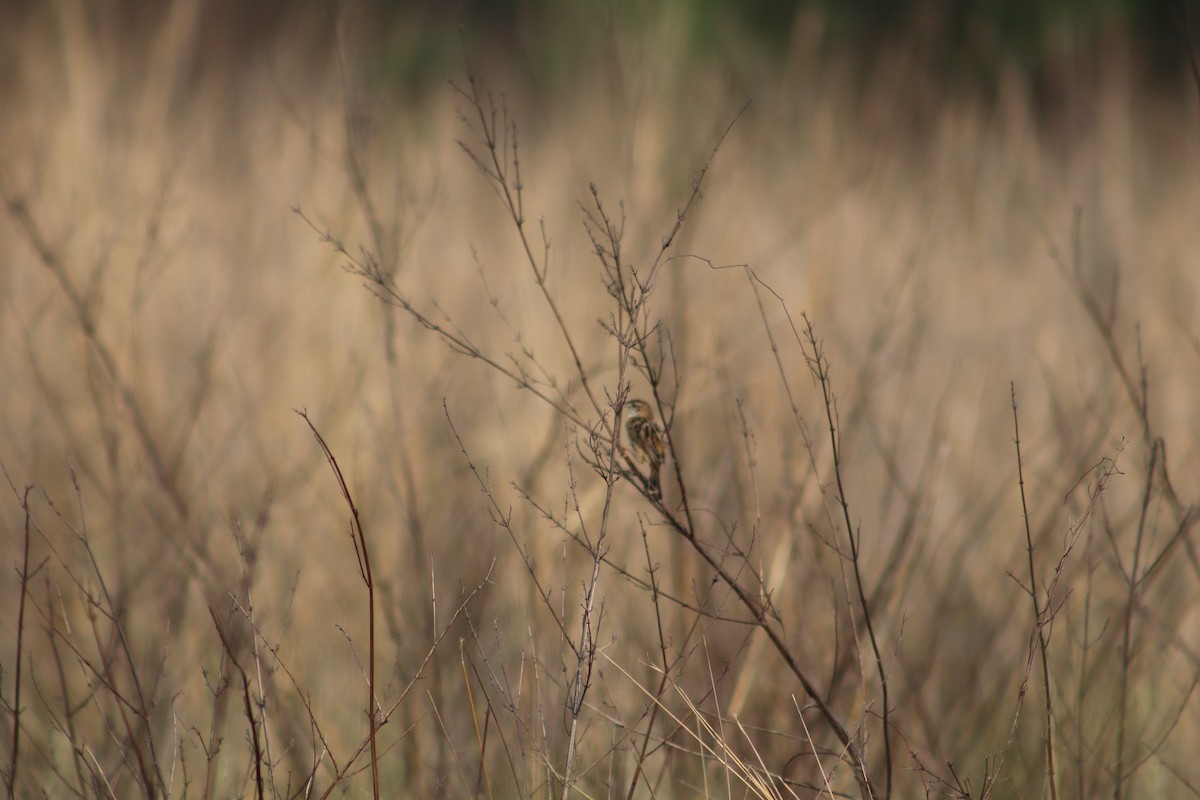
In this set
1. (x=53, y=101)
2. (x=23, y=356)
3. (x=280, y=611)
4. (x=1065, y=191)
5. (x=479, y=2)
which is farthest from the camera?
(x=479, y=2)

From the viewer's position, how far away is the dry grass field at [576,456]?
1.46 metres

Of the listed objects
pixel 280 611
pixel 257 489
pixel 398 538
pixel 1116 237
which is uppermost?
pixel 1116 237

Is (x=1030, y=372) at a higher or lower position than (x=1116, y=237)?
lower

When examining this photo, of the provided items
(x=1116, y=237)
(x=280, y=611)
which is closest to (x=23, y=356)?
(x=280, y=611)

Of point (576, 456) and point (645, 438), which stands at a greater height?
point (576, 456)

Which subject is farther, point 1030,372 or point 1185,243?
point 1185,243

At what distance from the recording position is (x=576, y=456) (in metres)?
2.41

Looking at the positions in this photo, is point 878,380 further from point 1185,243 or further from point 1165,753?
point 1185,243

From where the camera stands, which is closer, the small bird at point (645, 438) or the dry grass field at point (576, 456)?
the small bird at point (645, 438)

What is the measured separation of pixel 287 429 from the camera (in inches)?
105

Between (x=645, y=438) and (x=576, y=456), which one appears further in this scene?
(x=576, y=456)

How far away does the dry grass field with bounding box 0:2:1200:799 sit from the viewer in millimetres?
1464

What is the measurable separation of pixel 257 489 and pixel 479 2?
21.7ft

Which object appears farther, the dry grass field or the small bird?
the dry grass field
